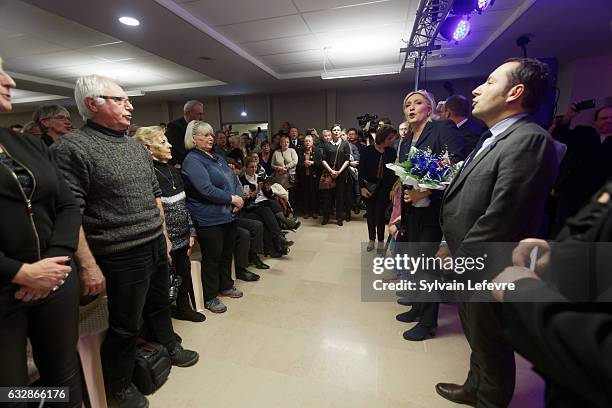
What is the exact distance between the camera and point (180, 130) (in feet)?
10.5

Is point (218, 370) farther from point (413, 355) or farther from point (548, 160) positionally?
point (548, 160)

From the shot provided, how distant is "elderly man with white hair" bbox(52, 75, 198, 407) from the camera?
126cm

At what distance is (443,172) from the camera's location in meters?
1.78

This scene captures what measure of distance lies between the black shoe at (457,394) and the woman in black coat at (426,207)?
454 millimetres

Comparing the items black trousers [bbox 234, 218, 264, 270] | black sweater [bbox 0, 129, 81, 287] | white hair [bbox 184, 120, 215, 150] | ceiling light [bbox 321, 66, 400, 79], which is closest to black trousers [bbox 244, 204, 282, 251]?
black trousers [bbox 234, 218, 264, 270]

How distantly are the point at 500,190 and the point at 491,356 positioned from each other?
0.74m

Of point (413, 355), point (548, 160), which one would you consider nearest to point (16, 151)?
point (548, 160)

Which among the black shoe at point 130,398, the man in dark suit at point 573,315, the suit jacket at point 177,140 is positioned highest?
the suit jacket at point 177,140

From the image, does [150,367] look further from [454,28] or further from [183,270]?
[454,28]

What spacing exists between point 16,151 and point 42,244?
345 millimetres

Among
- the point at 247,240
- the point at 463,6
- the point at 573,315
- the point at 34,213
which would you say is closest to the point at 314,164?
the point at 247,240

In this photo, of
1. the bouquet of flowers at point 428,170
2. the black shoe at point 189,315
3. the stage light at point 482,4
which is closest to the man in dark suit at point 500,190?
the bouquet of flowers at point 428,170

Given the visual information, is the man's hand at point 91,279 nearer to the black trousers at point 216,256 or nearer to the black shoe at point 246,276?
the black trousers at point 216,256

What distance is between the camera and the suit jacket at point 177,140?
10.1 ft
